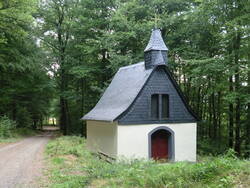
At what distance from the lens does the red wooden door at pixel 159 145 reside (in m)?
14.0

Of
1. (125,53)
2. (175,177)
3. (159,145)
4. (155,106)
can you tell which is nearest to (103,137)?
(159,145)

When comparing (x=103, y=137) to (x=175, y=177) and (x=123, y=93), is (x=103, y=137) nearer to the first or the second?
(x=123, y=93)

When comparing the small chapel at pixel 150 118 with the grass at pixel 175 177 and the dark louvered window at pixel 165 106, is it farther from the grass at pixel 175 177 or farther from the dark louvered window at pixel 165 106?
the grass at pixel 175 177

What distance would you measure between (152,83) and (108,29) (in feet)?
43.9

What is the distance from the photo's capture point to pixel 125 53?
23.7 metres

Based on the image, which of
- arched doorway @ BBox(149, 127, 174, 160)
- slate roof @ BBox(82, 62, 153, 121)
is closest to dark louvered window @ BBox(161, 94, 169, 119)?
arched doorway @ BBox(149, 127, 174, 160)

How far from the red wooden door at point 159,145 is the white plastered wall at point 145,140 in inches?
21.9

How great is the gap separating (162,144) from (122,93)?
12.2 ft

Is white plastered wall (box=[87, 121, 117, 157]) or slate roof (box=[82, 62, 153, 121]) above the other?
slate roof (box=[82, 62, 153, 121])

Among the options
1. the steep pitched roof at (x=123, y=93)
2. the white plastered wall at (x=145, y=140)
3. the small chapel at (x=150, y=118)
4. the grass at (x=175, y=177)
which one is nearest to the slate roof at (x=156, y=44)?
the small chapel at (x=150, y=118)

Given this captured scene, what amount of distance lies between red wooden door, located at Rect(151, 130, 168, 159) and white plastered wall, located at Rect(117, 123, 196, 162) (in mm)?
555

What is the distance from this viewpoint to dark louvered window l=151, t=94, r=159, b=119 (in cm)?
1380

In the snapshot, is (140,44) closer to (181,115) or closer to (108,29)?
Answer: (108,29)

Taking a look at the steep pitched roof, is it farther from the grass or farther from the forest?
the grass
